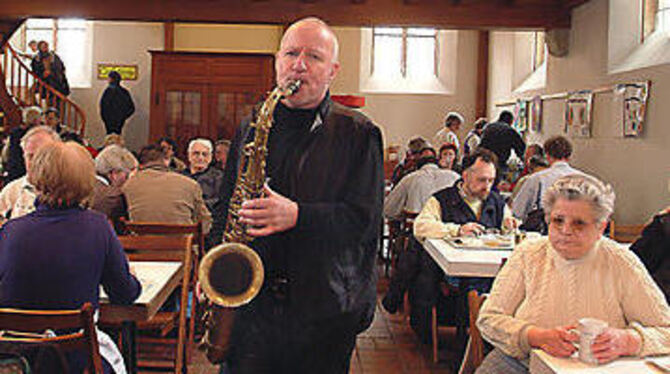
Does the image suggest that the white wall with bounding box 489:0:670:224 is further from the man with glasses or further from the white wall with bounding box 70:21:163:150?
the white wall with bounding box 70:21:163:150

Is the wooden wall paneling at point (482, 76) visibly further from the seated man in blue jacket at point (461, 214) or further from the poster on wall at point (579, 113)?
the seated man in blue jacket at point (461, 214)

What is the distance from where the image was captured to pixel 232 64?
40.2 feet

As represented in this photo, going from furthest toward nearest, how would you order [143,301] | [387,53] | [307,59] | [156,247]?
[387,53], [156,247], [143,301], [307,59]

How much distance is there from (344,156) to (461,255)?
208 cm

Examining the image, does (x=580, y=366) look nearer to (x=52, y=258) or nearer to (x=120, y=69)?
(x=52, y=258)

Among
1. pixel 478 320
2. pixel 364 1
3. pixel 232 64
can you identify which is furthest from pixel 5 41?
pixel 478 320

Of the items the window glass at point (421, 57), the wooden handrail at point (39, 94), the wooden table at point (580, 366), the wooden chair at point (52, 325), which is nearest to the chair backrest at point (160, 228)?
the wooden chair at point (52, 325)

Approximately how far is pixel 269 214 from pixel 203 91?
1073 cm

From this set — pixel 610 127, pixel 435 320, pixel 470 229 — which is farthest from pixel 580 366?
pixel 610 127

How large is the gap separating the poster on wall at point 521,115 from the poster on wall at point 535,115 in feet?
0.62

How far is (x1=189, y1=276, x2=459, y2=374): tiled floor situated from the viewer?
15.3 feet

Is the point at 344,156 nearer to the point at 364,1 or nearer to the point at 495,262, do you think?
the point at 495,262

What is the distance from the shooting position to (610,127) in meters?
8.01


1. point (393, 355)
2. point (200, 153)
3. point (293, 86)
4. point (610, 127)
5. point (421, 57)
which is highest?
point (421, 57)
